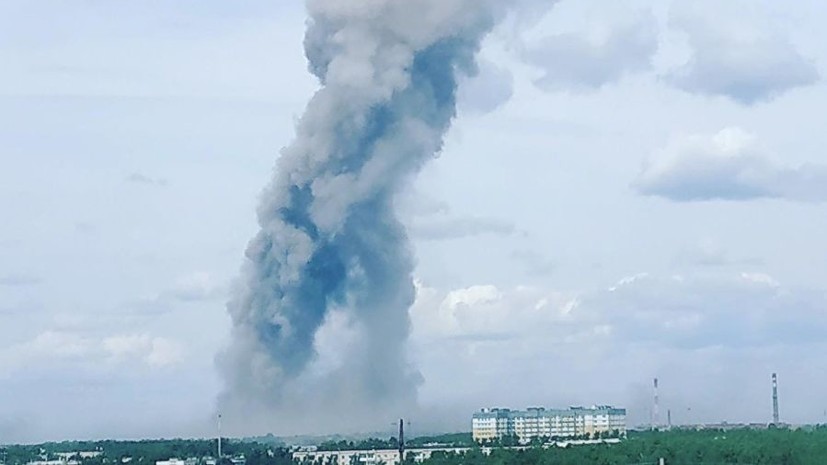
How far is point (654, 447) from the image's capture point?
5450cm

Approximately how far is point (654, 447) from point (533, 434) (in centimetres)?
3911

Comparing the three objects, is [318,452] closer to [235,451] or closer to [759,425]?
[235,451]

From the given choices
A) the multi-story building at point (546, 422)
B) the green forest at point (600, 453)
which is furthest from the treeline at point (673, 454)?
the multi-story building at point (546, 422)

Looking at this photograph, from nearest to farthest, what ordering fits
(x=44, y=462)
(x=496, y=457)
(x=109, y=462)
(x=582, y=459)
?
(x=582, y=459) < (x=496, y=457) < (x=109, y=462) < (x=44, y=462)

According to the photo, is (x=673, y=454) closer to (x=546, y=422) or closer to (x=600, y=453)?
(x=600, y=453)

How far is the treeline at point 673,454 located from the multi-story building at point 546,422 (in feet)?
115

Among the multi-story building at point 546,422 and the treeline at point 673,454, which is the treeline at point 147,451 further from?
the multi-story building at point 546,422

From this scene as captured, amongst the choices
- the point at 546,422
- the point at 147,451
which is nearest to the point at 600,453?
the point at 147,451

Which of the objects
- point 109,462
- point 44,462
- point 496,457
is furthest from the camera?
point 44,462

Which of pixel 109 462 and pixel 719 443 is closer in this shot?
pixel 719 443

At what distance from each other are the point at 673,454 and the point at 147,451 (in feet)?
93.1

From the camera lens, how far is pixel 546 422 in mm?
95062

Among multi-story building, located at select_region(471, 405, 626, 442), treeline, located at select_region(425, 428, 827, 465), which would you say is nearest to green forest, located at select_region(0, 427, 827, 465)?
treeline, located at select_region(425, 428, 827, 465)

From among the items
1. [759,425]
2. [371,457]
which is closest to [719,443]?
[371,457]
